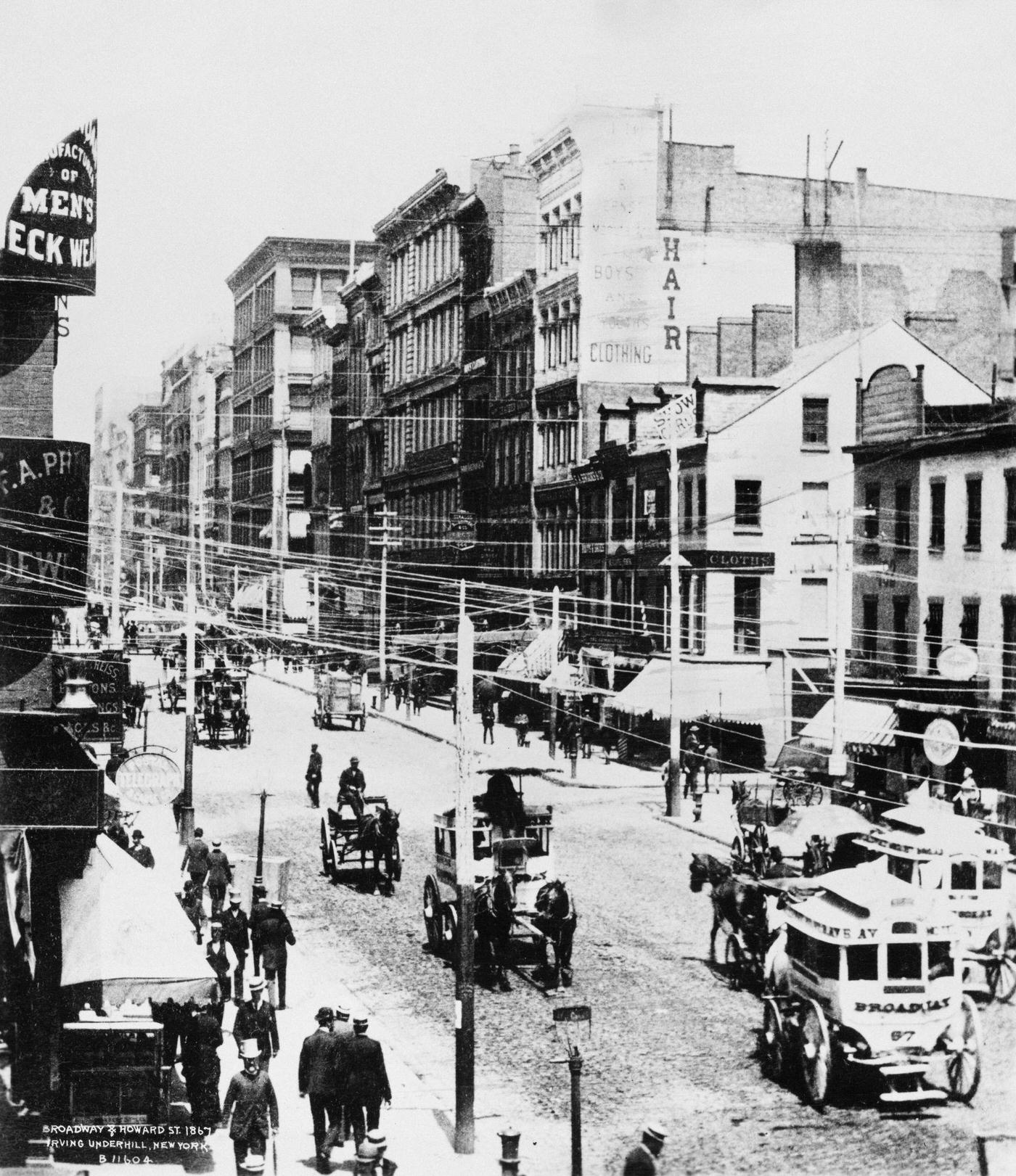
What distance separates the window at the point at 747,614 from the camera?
126 feet

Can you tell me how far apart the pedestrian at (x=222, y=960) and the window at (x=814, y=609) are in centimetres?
2143

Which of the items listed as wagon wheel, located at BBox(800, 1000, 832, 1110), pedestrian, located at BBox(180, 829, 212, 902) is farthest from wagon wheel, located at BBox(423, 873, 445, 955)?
wagon wheel, located at BBox(800, 1000, 832, 1110)

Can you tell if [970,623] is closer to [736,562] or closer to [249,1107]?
[736,562]

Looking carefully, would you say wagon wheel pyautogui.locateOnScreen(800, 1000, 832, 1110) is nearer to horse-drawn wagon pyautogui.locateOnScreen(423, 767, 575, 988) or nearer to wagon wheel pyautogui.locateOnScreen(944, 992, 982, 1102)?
wagon wheel pyautogui.locateOnScreen(944, 992, 982, 1102)

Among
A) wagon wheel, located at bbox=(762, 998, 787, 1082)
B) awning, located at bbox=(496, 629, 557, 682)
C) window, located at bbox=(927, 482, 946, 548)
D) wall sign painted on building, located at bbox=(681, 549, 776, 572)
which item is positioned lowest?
wagon wheel, located at bbox=(762, 998, 787, 1082)

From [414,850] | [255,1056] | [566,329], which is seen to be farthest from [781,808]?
[566,329]

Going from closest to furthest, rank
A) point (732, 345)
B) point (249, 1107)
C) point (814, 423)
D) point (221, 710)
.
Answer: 1. point (249, 1107)
2. point (221, 710)
3. point (814, 423)
4. point (732, 345)

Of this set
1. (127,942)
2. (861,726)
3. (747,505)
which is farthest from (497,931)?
(747,505)

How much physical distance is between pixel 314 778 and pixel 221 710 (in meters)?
2.84

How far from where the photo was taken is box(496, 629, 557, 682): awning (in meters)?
38.4

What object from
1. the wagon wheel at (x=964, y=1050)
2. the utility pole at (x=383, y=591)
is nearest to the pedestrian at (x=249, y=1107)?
the wagon wheel at (x=964, y=1050)

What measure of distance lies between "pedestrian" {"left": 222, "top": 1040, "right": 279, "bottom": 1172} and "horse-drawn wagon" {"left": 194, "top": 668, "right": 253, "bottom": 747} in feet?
45.7

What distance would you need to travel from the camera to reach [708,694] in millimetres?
38406

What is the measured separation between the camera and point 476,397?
171ft
